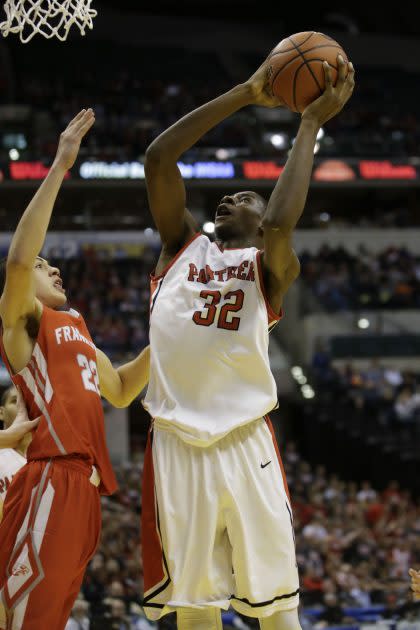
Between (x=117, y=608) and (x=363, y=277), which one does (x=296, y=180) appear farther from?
(x=363, y=277)

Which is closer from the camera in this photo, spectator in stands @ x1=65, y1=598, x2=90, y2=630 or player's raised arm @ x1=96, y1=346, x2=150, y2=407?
player's raised arm @ x1=96, y1=346, x2=150, y2=407

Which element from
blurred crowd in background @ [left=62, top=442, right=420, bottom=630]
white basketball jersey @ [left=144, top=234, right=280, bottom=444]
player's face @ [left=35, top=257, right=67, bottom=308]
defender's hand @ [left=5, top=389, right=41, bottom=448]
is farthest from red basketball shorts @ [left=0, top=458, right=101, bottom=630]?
blurred crowd in background @ [left=62, top=442, right=420, bottom=630]

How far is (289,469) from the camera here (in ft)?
54.7

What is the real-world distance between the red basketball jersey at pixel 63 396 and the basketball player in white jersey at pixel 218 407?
215 millimetres

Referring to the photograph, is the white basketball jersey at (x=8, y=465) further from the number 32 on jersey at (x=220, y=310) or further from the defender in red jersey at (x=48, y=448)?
the number 32 on jersey at (x=220, y=310)

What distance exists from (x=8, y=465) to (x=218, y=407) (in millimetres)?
1618

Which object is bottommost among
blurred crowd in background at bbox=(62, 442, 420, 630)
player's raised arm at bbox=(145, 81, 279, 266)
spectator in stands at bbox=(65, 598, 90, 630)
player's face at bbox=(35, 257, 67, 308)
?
blurred crowd in background at bbox=(62, 442, 420, 630)

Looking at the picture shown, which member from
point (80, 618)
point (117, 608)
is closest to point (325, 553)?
point (117, 608)

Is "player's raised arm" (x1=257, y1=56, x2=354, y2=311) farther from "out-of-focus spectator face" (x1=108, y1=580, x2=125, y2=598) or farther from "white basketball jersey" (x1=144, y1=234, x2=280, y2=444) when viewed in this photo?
"out-of-focus spectator face" (x1=108, y1=580, x2=125, y2=598)

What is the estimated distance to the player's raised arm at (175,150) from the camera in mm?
3906

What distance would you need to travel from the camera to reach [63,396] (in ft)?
12.6

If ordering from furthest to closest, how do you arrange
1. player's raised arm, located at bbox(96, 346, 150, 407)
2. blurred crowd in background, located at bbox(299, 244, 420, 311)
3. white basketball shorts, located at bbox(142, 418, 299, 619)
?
blurred crowd in background, located at bbox(299, 244, 420, 311)
player's raised arm, located at bbox(96, 346, 150, 407)
white basketball shorts, located at bbox(142, 418, 299, 619)

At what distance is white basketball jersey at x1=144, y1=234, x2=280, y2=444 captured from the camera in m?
3.79

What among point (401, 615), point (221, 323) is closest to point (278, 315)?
point (221, 323)
